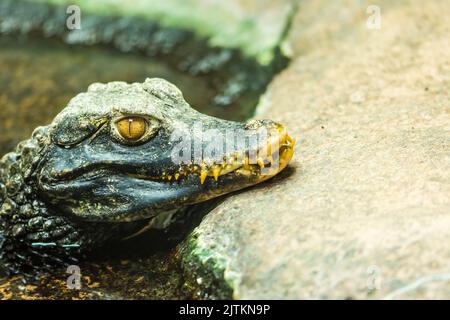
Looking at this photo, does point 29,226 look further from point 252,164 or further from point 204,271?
point 252,164

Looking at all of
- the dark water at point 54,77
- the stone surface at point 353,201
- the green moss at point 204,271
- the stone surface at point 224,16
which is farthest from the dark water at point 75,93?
the stone surface at point 224,16

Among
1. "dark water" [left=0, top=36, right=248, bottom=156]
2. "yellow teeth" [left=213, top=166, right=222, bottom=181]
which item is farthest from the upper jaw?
"dark water" [left=0, top=36, right=248, bottom=156]

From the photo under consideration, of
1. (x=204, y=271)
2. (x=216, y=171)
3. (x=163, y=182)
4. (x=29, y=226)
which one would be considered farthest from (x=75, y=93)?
(x=204, y=271)

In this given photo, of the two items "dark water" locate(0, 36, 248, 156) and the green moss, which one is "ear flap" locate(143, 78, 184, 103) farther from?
"dark water" locate(0, 36, 248, 156)

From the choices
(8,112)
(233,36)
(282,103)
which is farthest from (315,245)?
(233,36)

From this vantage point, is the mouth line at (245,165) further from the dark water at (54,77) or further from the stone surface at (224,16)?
the stone surface at (224,16)

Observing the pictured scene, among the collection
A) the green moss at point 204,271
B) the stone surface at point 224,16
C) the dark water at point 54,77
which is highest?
the stone surface at point 224,16
